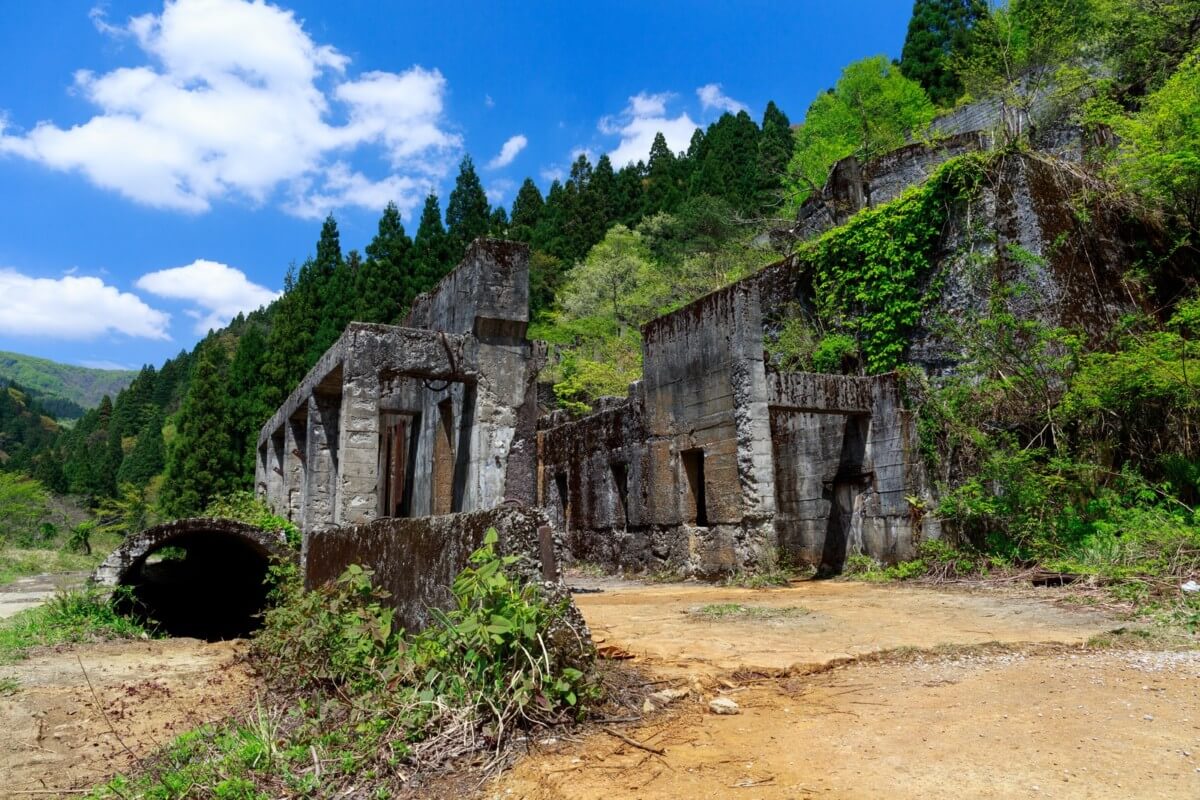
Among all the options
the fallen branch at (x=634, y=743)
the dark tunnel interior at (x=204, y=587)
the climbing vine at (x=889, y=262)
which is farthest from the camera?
the climbing vine at (x=889, y=262)

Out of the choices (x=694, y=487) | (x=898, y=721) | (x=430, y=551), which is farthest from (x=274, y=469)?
(x=898, y=721)

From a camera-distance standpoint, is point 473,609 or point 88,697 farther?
point 88,697

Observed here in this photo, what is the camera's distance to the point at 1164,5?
20531 millimetres

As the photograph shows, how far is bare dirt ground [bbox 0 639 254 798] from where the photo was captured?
5168mm

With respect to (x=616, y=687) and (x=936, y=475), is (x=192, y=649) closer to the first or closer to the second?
(x=616, y=687)

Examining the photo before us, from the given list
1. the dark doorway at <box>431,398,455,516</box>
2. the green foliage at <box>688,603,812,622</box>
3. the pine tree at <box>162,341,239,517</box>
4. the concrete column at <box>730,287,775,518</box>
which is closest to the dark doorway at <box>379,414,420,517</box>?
the dark doorway at <box>431,398,455,516</box>

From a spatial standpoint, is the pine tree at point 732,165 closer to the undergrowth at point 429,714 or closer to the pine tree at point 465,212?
the pine tree at point 465,212

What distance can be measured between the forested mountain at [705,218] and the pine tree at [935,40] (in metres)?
0.08

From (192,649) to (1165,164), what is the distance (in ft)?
47.3

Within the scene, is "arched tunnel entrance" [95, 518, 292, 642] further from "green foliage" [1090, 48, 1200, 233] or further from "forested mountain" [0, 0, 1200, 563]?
"green foliage" [1090, 48, 1200, 233]

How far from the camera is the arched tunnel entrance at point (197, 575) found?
986 cm

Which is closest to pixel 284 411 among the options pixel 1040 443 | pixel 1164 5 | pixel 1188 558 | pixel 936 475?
pixel 936 475

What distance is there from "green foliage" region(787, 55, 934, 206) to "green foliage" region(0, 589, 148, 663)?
2913 centimetres

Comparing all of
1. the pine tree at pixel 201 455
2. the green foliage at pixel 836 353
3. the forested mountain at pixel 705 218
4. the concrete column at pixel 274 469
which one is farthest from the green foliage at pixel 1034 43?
the pine tree at pixel 201 455
